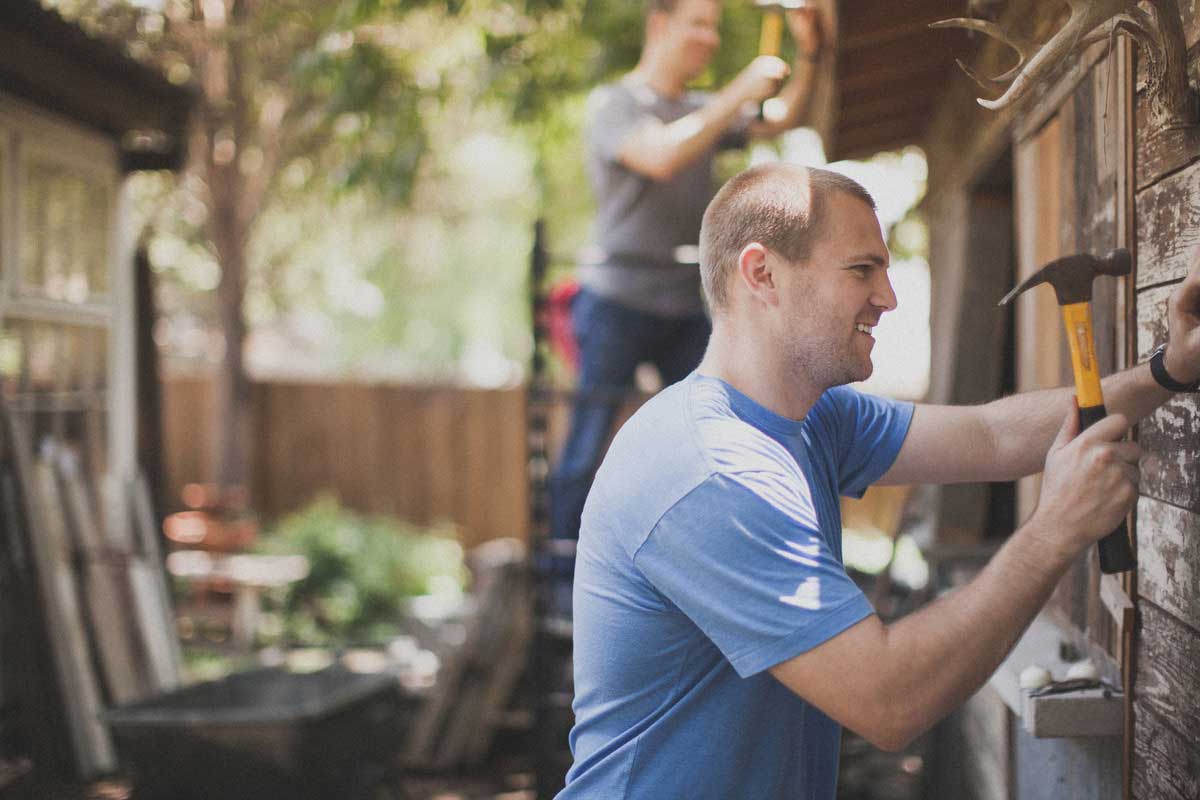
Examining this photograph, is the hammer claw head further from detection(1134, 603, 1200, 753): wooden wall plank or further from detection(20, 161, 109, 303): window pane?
detection(20, 161, 109, 303): window pane

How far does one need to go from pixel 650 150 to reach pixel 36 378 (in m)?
4.30

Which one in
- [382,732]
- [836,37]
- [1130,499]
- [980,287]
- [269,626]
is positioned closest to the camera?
[1130,499]

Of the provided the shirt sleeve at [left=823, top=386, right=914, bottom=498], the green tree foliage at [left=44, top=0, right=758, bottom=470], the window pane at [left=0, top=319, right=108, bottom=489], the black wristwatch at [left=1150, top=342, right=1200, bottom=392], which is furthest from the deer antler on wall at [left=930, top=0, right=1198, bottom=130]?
the window pane at [left=0, top=319, right=108, bottom=489]

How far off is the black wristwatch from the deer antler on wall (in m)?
0.37

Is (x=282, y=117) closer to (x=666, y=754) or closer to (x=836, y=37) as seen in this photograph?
(x=836, y=37)

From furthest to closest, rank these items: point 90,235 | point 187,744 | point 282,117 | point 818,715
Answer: point 282,117 → point 90,235 → point 187,744 → point 818,715

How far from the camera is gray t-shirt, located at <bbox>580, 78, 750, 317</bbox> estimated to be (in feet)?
15.6

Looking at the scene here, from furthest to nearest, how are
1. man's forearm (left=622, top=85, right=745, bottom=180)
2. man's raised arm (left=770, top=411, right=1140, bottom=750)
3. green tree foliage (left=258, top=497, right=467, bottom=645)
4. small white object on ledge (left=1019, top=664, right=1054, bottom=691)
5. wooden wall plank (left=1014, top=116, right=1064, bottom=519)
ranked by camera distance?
1. green tree foliage (left=258, top=497, right=467, bottom=645)
2. man's forearm (left=622, top=85, right=745, bottom=180)
3. wooden wall plank (left=1014, top=116, right=1064, bottom=519)
4. small white object on ledge (left=1019, top=664, right=1054, bottom=691)
5. man's raised arm (left=770, top=411, right=1140, bottom=750)

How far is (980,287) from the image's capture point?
490 centimetres

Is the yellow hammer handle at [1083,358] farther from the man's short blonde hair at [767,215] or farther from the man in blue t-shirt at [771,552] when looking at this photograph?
the man's short blonde hair at [767,215]

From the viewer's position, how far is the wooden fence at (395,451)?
1431 cm

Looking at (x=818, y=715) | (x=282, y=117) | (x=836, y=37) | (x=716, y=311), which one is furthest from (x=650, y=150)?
(x=282, y=117)

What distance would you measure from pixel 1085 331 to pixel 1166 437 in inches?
13.1

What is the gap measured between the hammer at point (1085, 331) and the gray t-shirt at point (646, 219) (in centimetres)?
274
